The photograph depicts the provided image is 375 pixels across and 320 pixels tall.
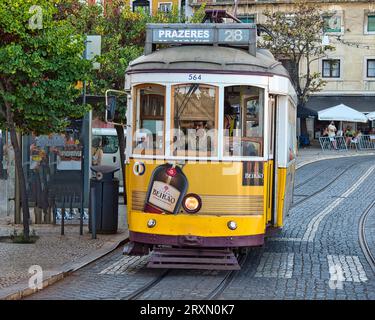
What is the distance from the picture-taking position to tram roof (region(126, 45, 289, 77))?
1088 cm

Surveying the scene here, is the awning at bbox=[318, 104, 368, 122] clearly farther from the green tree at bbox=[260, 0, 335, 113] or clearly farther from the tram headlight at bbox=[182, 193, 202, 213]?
the tram headlight at bbox=[182, 193, 202, 213]

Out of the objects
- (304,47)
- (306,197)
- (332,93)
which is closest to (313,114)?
(304,47)

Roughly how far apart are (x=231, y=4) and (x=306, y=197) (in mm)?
29899

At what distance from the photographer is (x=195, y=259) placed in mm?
10812

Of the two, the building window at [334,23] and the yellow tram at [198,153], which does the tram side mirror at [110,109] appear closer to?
the yellow tram at [198,153]

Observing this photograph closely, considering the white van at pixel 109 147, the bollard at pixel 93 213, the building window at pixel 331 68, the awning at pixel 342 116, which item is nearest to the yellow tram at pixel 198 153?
the bollard at pixel 93 213

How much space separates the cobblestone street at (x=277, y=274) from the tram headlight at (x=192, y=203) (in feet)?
2.98

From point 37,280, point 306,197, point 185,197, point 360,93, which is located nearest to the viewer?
point 37,280

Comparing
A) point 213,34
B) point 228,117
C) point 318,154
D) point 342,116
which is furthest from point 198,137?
point 342,116

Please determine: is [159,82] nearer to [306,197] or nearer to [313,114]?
[306,197]

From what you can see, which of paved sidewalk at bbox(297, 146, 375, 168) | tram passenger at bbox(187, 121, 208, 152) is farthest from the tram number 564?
paved sidewalk at bbox(297, 146, 375, 168)

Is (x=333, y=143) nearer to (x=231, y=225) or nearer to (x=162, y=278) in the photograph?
(x=231, y=225)

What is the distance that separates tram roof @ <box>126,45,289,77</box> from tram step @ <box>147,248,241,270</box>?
241 cm

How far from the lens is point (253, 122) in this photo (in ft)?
36.4
